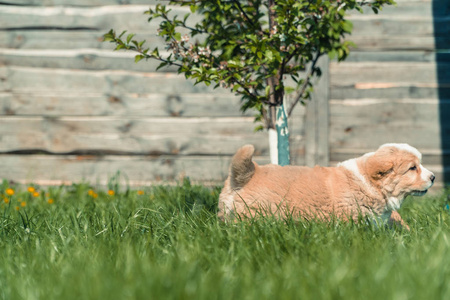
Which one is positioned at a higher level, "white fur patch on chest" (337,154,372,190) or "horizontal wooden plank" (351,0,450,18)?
"horizontal wooden plank" (351,0,450,18)

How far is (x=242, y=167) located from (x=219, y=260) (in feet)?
1.95

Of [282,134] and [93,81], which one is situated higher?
[93,81]

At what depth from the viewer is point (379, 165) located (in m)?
2.42

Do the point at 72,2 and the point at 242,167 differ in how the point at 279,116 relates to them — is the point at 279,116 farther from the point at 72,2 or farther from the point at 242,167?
the point at 72,2

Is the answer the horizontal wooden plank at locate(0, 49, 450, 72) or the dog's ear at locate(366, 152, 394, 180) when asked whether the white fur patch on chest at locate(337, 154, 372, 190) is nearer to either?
the dog's ear at locate(366, 152, 394, 180)

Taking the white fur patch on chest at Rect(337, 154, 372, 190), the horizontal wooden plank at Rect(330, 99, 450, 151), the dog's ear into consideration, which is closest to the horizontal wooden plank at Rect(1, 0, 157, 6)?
the horizontal wooden plank at Rect(330, 99, 450, 151)

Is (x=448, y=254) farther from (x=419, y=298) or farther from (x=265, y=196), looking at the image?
(x=265, y=196)

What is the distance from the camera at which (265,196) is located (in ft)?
7.99

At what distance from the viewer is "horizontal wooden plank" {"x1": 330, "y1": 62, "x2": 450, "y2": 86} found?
457cm

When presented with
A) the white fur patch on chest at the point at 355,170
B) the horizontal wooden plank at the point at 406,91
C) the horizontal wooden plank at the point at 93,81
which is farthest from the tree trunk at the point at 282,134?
the horizontal wooden plank at the point at 406,91

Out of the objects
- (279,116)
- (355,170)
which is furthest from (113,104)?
(355,170)

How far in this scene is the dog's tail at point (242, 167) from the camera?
236 centimetres

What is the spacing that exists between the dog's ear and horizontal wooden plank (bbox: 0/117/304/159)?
2.23m

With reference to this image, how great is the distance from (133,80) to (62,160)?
1.04m
